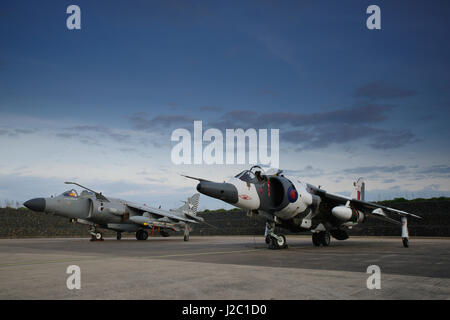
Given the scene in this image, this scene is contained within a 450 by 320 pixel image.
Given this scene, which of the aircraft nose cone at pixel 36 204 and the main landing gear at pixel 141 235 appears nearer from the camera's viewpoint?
the aircraft nose cone at pixel 36 204

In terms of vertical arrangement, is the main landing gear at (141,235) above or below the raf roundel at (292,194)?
below

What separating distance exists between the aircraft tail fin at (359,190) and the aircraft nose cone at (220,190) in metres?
12.2

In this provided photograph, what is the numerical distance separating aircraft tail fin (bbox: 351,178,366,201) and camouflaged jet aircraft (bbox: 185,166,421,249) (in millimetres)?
4425

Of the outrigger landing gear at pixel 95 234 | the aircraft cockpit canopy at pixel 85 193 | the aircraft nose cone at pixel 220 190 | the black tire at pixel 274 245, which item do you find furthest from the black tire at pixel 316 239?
the aircraft cockpit canopy at pixel 85 193

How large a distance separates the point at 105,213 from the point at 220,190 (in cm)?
1471

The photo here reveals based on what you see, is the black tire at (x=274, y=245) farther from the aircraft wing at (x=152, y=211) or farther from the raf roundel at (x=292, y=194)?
the aircraft wing at (x=152, y=211)

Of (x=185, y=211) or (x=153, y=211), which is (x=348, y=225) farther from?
(x=185, y=211)

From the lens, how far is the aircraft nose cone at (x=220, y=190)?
464 inches

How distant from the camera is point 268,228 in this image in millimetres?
14969

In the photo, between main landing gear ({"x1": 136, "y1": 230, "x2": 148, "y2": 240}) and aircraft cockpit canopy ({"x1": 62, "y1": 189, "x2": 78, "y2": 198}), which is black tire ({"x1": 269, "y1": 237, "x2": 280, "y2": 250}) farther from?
aircraft cockpit canopy ({"x1": 62, "y1": 189, "x2": 78, "y2": 198})

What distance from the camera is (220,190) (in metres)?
12.1
